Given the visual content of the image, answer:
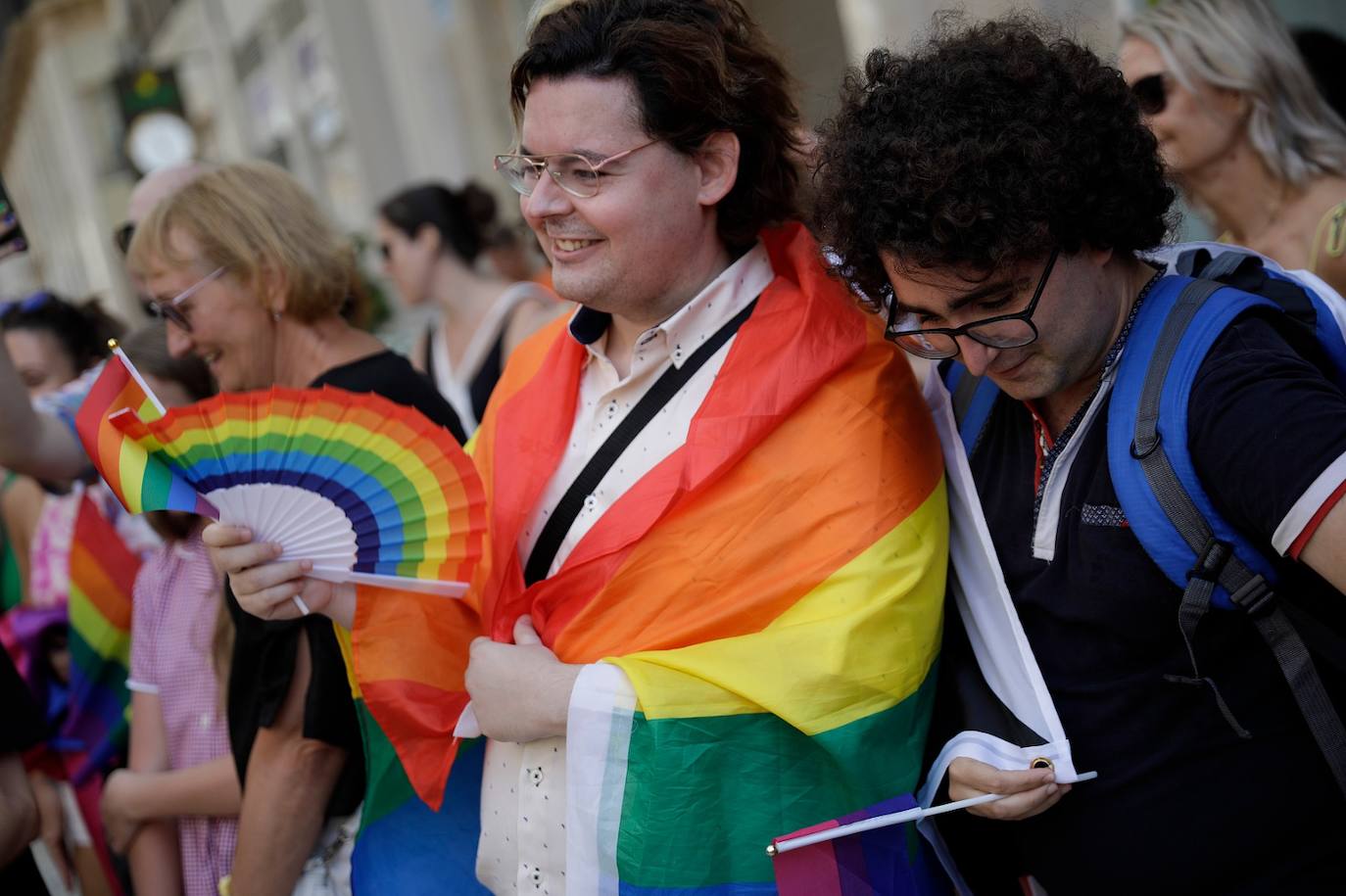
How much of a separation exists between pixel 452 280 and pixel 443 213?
327 mm

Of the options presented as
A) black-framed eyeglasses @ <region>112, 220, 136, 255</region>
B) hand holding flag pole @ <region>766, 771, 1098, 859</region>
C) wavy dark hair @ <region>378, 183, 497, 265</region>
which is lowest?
hand holding flag pole @ <region>766, 771, 1098, 859</region>

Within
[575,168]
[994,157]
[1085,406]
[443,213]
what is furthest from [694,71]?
[443,213]

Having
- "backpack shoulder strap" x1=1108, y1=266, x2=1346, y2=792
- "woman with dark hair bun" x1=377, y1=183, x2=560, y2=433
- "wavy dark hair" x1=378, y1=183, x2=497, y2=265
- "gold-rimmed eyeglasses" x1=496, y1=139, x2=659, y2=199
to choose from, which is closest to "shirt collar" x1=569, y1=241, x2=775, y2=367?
"gold-rimmed eyeglasses" x1=496, y1=139, x2=659, y2=199

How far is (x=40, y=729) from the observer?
113 inches

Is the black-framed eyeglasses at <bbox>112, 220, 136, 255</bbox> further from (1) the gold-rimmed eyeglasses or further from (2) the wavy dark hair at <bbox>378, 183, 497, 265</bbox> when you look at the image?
(2) the wavy dark hair at <bbox>378, 183, 497, 265</bbox>

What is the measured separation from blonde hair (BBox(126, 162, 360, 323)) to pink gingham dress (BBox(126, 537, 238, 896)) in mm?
720

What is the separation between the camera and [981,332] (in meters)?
1.93

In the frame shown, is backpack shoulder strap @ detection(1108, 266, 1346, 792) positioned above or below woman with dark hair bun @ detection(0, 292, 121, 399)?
above

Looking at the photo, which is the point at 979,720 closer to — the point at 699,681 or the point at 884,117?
the point at 699,681

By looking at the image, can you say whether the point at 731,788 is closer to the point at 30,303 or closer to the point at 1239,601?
the point at 1239,601

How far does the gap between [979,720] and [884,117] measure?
97 centimetres

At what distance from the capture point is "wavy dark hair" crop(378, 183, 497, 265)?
568 centimetres

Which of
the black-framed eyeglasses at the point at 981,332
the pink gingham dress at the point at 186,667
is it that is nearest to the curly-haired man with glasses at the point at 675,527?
the black-framed eyeglasses at the point at 981,332

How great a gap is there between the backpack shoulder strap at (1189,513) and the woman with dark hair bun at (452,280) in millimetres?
3706
